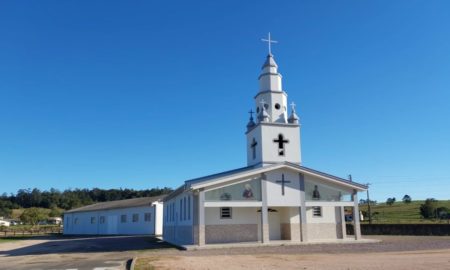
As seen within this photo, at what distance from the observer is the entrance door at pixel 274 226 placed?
92.2 feet

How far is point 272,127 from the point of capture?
29172 mm

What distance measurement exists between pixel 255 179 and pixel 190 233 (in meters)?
5.04

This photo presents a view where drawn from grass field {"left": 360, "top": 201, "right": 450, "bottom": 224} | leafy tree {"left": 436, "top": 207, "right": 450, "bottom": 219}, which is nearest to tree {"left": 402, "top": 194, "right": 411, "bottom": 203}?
grass field {"left": 360, "top": 201, "right": 450, "bottom": 224}

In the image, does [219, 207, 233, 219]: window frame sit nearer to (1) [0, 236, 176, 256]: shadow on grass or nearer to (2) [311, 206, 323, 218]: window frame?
(1) [0, 236, 176, 256]: shadow on grass

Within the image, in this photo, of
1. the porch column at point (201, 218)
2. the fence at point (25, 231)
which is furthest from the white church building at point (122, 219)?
the porch column at point (201, 218)

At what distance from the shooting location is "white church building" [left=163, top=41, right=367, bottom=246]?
25000 mm

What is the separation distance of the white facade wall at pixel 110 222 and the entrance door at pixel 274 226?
19372mm

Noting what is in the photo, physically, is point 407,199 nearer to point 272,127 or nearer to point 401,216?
point 401,216

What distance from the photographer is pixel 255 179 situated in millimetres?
25844

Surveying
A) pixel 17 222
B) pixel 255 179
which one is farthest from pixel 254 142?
pixel 17 222

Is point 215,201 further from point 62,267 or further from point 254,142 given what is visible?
point 62,267

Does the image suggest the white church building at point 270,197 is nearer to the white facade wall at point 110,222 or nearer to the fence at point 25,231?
the white facade wall at point 110,222

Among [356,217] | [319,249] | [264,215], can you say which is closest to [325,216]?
[356,217]

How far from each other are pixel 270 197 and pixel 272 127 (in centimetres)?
540
